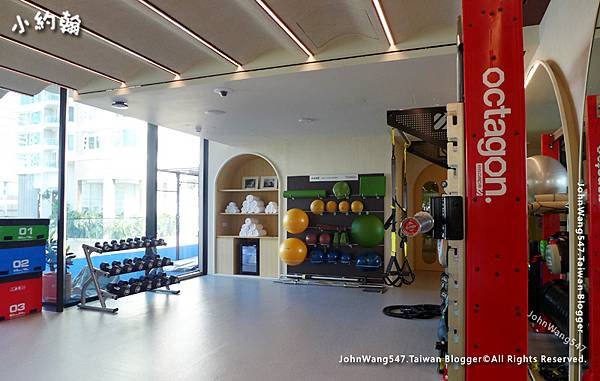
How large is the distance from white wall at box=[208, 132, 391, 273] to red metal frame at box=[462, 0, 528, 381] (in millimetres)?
6086

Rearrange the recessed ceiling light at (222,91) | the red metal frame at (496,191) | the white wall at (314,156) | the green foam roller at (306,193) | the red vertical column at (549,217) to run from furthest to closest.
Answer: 1. the green foam roller at (306,193)
2. the white wall at (314,156)
3. the recessed ceiling light at (222,91)
4. the red vertical column at (549,217)
5. the red metal frame at (496,191)

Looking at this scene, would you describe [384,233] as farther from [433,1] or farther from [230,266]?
[433,1]

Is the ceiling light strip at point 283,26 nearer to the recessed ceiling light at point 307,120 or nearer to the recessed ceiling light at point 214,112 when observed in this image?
the recessed ceiling light at point 214,112

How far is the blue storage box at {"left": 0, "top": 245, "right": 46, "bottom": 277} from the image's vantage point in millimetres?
5594

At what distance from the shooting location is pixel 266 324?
5.29 meters

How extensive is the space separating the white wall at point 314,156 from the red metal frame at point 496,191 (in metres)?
6.09

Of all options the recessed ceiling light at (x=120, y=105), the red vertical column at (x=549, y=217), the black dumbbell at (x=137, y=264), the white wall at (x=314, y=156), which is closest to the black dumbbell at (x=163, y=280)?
the black dumbbell at (x=137, y=264)

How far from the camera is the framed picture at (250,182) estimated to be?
9750 mm

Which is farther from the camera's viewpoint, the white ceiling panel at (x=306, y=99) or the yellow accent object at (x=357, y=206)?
the yellow accent object at (x=357, y=206)

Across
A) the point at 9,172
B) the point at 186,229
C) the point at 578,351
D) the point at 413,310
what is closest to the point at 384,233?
the point at 413,310

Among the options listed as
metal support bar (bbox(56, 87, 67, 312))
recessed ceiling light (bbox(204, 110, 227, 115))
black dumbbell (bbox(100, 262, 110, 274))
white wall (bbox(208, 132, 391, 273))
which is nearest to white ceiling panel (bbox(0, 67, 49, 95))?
metal support bar (bbox(56, 87, 67, 312))

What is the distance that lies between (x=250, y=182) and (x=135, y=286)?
413 centimetres

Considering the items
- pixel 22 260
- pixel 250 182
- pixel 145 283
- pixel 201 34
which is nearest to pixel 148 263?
pixel 145 283

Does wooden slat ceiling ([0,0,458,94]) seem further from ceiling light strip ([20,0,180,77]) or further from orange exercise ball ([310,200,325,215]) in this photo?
orange exercise ball ([310,200,325,215])
